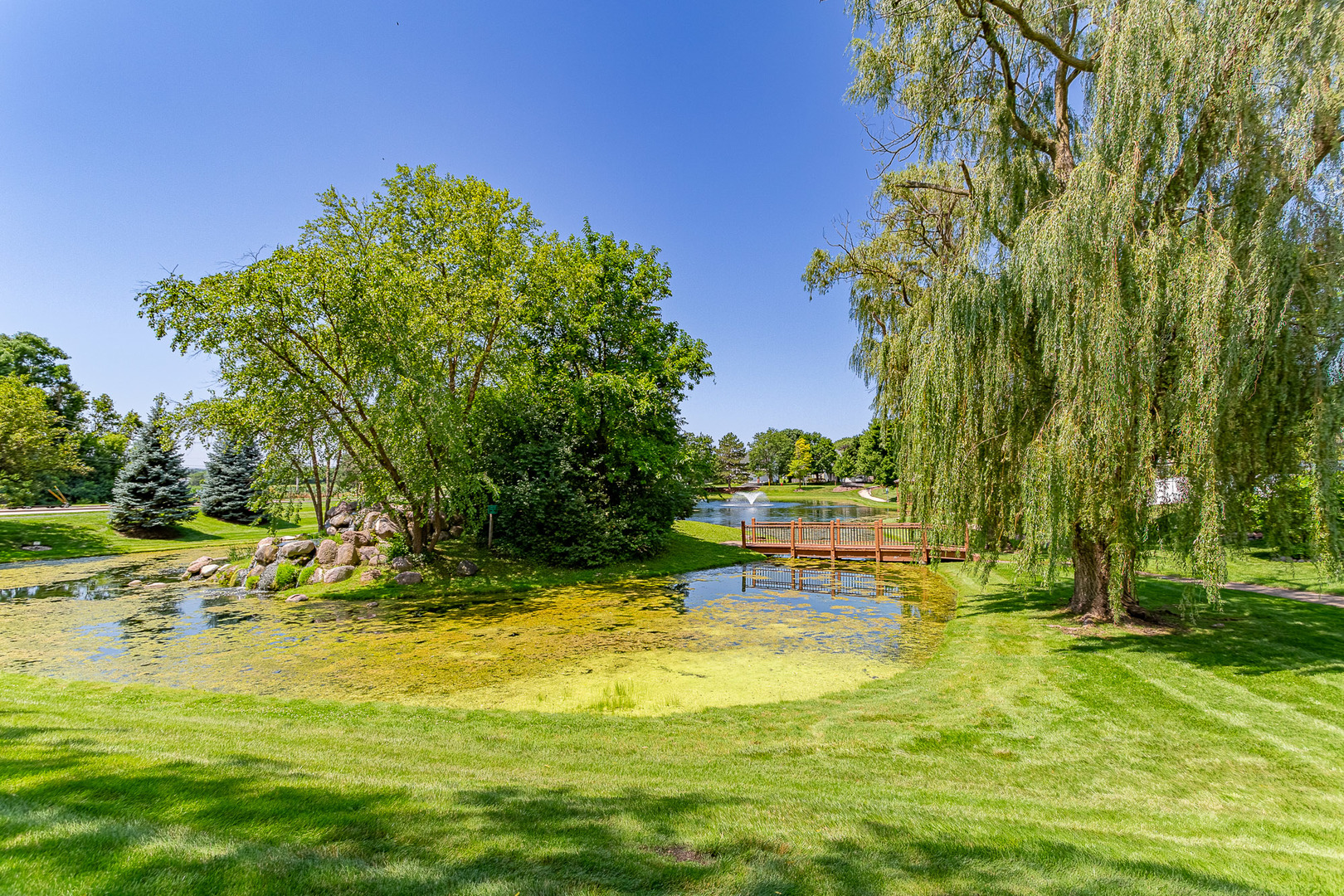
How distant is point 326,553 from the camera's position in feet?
53.7

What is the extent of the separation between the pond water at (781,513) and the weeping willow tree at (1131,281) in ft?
96.5

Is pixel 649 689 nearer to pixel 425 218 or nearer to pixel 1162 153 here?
pixel 1162 153

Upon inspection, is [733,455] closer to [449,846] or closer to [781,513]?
[781,513]

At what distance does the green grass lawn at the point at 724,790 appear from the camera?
294 cm

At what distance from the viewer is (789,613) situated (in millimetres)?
12758

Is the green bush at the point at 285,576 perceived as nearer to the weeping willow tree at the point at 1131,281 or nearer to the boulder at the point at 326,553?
the boulder at the point at 326,553

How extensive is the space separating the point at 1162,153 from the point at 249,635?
56.0 ft

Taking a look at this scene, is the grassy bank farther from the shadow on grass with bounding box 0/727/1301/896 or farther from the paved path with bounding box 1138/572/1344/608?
the paved path with bounding box 1138/572/1344/608

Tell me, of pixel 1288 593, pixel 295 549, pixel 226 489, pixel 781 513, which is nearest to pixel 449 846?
pixel 1288 593

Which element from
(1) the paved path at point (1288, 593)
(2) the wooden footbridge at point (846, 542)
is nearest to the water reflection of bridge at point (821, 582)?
(2) the wooden footbridge at point (846, 542)

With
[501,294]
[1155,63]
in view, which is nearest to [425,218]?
[501,294]

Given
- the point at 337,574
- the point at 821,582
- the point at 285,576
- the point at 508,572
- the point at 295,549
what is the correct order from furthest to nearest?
the point at 508,572
the point at 821,582
the point at 295,549
the point at 337,574
the point at 285,576

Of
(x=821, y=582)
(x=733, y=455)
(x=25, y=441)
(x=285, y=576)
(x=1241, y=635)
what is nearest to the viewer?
(x=1241, y=635)

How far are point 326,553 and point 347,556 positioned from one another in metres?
0.61
